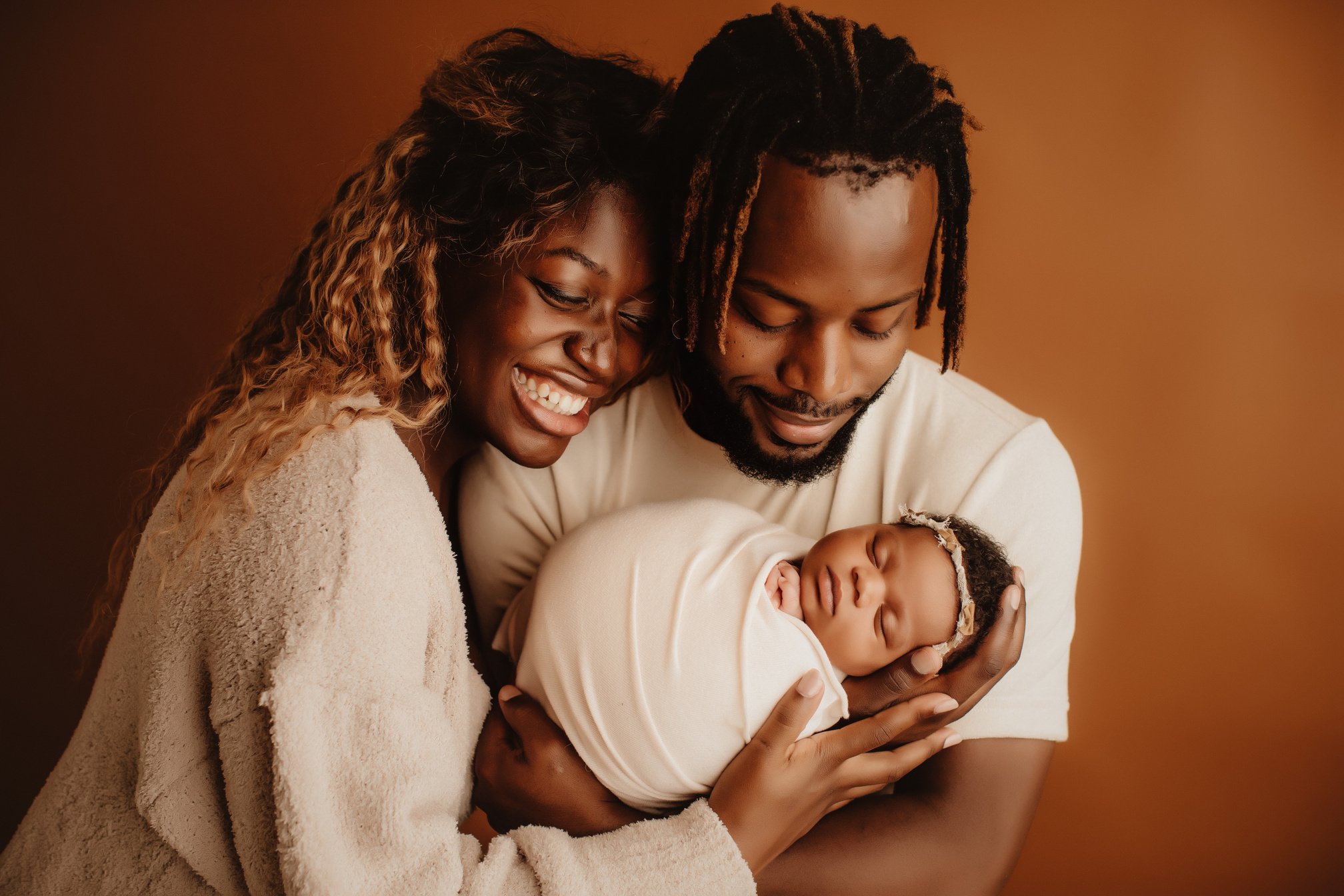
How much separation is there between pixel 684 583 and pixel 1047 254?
118 centimetres

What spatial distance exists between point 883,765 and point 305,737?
0.91 meters

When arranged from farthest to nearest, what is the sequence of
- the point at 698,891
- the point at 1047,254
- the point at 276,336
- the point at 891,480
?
the point at 1047,254 → the point at 891,480 → the point at 276,336 → the point at 698,891

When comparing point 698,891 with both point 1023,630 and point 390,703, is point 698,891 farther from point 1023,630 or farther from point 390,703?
point 1023,630

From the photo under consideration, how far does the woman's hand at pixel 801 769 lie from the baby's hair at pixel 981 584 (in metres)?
0.09

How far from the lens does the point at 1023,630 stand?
151 centimetres

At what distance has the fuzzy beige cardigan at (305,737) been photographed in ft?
3.78

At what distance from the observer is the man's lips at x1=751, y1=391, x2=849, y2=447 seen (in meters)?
1.54

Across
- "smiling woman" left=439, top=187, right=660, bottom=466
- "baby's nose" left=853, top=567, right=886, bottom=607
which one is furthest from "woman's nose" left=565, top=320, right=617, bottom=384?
"baby's nose" left=853, top=567, right=886, bottom=607

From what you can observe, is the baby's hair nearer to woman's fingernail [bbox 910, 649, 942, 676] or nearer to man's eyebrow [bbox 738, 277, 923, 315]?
woman's fingernail [bbox 910, 649, 942, 676]

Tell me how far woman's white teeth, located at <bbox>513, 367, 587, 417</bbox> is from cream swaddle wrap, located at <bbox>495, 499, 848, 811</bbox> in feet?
0.74

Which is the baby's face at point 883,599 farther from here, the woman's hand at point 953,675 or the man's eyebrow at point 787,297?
the man's eyebrow at point 787,297

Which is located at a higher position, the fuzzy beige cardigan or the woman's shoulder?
the woman's shoulder

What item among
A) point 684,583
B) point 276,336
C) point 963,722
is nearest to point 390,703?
point 684,583

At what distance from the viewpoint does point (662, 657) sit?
1.41 m
